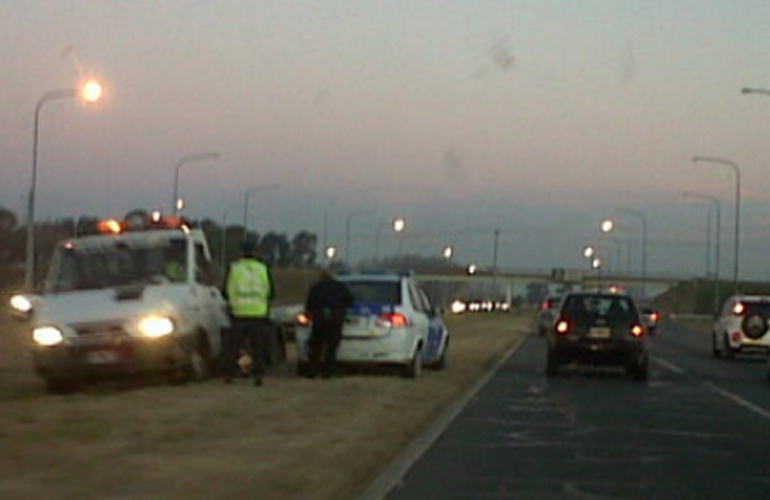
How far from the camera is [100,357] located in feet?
67.8

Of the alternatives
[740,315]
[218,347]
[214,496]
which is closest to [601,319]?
[218,347]

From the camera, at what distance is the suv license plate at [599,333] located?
98.4 feet

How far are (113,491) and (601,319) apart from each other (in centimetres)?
1968

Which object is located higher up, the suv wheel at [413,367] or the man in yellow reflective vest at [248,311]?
the man in yellow reflective vest at [248,311]

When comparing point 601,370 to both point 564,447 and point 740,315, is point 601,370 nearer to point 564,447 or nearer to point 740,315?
point 740,315

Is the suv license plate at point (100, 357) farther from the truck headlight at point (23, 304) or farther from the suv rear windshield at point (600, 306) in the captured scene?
the suv rear windshield at point (600, 306)

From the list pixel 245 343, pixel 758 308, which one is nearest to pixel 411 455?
pixel 245 343

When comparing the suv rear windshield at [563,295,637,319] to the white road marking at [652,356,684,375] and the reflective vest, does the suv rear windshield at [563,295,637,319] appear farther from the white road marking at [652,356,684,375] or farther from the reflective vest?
the reflective vest

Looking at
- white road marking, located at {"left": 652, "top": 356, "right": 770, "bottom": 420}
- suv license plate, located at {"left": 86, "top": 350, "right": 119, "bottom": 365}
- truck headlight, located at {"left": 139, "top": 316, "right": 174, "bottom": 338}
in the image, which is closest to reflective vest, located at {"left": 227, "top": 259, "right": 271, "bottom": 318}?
truck headlight, located at {"left": 139, "top": 316, "right": 174, "bottom": 338}

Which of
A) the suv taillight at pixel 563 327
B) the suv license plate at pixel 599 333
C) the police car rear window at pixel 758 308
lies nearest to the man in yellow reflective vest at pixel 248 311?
the suv taillight at pixel 563 327

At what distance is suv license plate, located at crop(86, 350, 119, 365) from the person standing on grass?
4169mm

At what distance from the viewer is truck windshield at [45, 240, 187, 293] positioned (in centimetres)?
2195

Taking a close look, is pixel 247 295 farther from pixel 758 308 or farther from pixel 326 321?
pixel 758 308

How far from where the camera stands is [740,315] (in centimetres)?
4134
